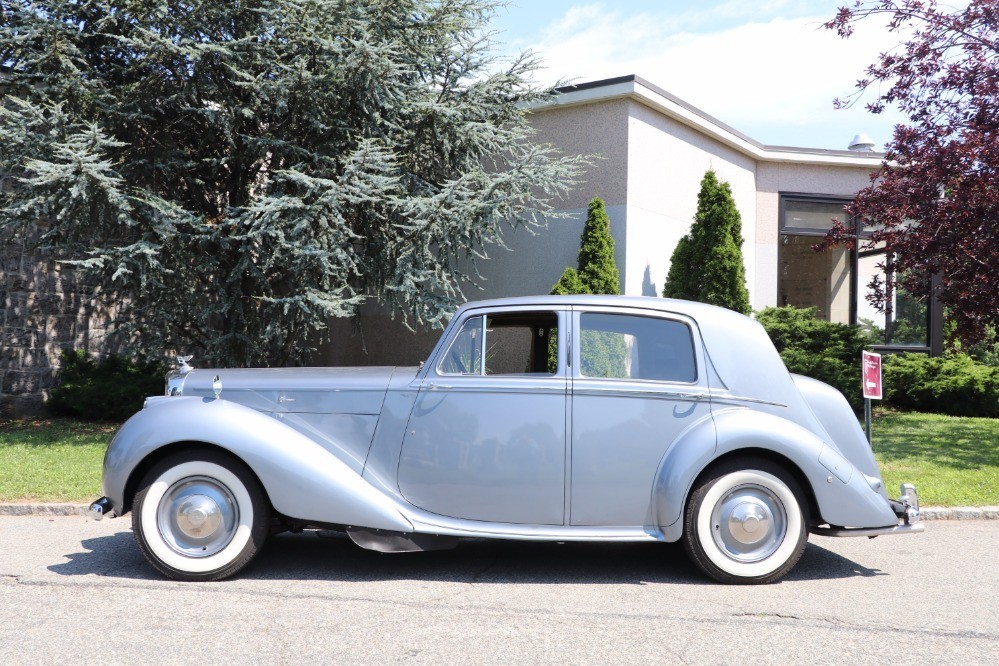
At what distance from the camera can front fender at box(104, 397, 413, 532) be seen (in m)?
4.59

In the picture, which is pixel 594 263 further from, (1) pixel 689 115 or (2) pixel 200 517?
(2) pixel 200 517

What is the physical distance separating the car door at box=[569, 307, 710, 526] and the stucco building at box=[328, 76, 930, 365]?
6.90 meters

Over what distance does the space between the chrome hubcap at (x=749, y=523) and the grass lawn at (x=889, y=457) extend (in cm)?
304

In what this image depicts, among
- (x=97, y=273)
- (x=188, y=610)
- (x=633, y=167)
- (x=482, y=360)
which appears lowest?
(x=188, y=610)

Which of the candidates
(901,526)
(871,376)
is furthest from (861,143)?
(901,526)

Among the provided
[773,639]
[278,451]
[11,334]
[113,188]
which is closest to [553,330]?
[278,451]

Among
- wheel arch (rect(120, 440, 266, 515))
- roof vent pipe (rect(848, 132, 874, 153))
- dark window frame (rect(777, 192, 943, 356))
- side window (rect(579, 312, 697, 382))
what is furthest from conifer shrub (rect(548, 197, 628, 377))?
roof vent pipe (rect(848, 132, 874, 153))

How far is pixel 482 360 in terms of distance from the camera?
486 centimetres

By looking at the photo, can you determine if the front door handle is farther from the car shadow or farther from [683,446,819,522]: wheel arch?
[683,446,819,522]: wheel arch

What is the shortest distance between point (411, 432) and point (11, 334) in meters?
10.2

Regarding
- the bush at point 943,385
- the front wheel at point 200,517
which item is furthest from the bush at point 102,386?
the bush at point 943,385

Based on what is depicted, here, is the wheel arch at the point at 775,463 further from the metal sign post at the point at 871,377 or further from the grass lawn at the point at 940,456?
the grass lawn at the point at 940,456

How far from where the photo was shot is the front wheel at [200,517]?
15.2 ft

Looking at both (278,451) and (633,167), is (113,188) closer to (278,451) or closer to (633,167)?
(278,451)
